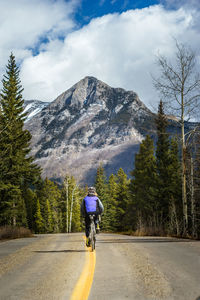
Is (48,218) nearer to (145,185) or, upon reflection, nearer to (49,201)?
→ (49,201)

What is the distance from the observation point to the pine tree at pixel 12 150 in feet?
94.7

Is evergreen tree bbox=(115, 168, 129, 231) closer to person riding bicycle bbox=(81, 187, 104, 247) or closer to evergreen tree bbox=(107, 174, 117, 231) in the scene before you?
evergreen tree bbox=(107, 174, 117, 231)

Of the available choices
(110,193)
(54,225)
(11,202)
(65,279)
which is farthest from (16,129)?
(110,193)

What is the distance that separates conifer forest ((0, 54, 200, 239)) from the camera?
67.4ft

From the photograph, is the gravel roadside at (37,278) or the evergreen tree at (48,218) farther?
the evergreen tree at (48,218)

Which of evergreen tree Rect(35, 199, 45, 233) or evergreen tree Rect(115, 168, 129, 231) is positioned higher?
evergreen tree Rect(115, 168, 129, 231)

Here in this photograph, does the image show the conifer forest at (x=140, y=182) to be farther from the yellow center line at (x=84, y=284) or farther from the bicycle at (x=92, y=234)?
the yellow center line at (x=84, y=284)

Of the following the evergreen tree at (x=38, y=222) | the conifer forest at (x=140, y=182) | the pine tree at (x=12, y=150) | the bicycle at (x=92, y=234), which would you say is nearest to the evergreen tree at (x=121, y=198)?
the conifer forest at (x=140, y=182)

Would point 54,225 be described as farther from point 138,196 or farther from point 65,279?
point 65,279

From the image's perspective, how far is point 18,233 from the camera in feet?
68.3

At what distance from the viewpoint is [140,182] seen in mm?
44625

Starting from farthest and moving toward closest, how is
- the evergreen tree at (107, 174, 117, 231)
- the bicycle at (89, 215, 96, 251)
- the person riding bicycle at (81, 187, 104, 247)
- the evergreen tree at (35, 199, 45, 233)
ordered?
1. the evergreen tree at (35, 199, 45, 233)
2. the evergreen tree at (107, 174, 117, 231)
3. the person riding bicycle at (81, 187, 104, 247)
4. the bicycle at (89, 215, 96, 251)

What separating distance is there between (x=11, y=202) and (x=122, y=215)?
31.1 m

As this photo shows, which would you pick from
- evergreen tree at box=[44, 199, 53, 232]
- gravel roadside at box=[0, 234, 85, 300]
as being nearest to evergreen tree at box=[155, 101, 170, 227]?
evergreen tree at box=[44, 199, 53, 232]
